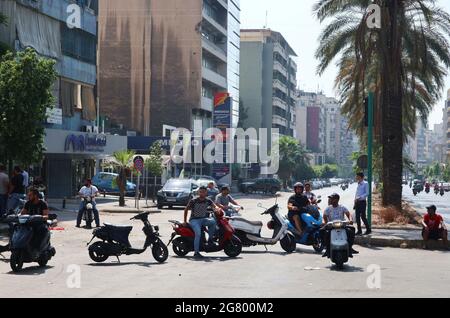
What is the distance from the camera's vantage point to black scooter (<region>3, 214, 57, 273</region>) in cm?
1327

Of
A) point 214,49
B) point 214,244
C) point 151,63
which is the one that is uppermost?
point 214,49

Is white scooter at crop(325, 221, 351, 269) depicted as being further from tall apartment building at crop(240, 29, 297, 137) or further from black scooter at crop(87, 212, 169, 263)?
tall apartment building at crop(240, 29, 297, 137)

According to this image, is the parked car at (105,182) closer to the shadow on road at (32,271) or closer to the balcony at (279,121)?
the shadow on road at (32,271)

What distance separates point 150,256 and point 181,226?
0.92 metres

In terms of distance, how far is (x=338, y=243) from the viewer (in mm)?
14305

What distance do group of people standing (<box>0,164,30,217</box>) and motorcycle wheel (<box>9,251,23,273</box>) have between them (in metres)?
9.16

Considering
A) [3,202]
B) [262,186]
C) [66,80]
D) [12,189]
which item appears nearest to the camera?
[12,189]

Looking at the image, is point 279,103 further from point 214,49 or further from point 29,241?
point 29,241

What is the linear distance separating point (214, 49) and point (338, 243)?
66.1 metres

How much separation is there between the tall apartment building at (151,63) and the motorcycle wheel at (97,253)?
5845 centimetres

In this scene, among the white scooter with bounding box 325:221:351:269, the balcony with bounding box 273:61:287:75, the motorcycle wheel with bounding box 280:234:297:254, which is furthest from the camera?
the balcony with bounding box 273:61:287:75

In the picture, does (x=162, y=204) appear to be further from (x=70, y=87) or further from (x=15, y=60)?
(x=15, y=60)

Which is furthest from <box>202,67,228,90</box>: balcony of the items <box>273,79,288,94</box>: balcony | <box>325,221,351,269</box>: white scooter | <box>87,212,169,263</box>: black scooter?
<box>325,221,351,269</box>: white scooter

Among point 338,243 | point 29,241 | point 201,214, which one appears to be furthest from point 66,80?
point 338,243
